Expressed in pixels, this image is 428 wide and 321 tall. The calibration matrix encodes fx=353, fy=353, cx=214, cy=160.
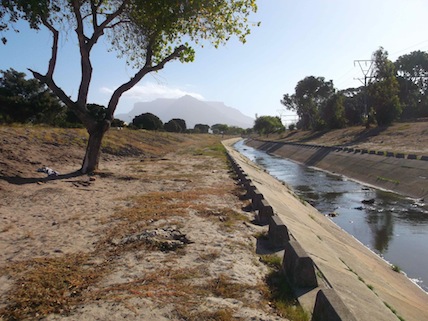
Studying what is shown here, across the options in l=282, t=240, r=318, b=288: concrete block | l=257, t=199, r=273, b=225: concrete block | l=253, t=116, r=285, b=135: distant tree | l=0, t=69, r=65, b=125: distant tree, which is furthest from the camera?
l=253, t=116, r=285, b=135: distant tree

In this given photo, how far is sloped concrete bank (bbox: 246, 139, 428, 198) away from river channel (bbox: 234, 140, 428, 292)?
1164 mm

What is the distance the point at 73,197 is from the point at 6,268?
6.08 m

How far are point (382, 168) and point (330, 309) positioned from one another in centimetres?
2762

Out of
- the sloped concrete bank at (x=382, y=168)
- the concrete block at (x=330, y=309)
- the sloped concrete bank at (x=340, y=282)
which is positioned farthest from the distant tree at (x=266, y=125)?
the concrete block at (x=330, y=309)

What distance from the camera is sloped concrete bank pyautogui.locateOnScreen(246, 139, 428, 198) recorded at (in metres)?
23.4

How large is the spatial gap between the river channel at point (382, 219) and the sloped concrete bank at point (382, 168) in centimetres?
116

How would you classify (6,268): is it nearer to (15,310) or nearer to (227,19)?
(15,310)

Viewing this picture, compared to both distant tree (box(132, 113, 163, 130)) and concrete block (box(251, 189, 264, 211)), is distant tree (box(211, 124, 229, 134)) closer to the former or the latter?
distant tree (box(132, 113, 163, 130))

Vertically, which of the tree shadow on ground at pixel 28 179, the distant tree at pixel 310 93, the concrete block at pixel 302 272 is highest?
the distant tree at pixel 310 93

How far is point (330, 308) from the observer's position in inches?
→ 169

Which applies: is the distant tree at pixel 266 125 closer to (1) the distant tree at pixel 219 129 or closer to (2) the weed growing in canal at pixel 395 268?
(1) the distant tree at pixel 219 129

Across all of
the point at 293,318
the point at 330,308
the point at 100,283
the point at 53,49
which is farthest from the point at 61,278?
the point at 53,49

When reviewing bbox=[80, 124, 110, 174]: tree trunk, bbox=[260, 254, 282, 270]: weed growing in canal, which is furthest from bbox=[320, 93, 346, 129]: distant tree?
bbox=[260, 254, 282, 270]: weed growing in canal

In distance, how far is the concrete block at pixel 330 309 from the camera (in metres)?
4.14
